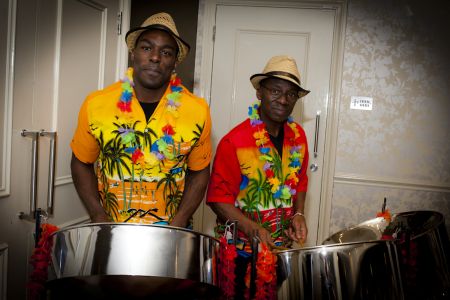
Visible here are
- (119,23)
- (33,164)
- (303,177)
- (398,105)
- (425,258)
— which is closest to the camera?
(425,258)

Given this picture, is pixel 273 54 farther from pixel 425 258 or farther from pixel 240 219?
pixel 425 258

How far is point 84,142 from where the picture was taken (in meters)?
1.49

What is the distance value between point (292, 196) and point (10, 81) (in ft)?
3.38

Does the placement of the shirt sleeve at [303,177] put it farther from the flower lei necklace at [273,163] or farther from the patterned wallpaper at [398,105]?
the patterned wallpaper at [398,105]

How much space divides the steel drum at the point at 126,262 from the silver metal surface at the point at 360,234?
0.62 metres

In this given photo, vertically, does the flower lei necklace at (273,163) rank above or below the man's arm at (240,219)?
above

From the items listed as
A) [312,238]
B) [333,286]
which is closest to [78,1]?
Result: [333,286]

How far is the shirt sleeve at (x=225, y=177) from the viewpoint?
1.66 meters

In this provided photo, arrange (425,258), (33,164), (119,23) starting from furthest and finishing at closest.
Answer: (119,23), (33,164), (425,258)

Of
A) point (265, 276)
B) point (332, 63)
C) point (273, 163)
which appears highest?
point (332, 63)

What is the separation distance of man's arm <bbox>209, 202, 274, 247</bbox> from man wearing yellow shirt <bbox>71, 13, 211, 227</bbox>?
14 centimetres

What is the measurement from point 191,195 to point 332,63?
4.79ft

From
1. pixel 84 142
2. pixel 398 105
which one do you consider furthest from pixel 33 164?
pixel 398 105

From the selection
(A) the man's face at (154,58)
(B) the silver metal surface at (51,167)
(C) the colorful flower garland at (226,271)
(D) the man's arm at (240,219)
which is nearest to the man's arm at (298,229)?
(D) the man's arm at (240,219)
